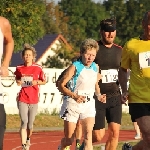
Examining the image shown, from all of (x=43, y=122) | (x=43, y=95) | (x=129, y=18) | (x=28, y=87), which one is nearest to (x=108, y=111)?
(x=28, y=87)

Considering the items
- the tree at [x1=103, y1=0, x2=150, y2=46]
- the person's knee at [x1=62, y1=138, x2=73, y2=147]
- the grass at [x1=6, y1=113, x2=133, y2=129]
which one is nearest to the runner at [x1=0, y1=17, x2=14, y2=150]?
the person's knee at [x1=62, y1=138, x2=73, y2=147]

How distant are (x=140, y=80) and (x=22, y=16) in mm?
29877

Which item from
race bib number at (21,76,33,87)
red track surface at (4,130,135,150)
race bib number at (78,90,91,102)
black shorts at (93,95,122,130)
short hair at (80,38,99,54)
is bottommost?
red track surface at (4,130,135,150)

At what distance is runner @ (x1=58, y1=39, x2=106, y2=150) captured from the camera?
11656 millimetres

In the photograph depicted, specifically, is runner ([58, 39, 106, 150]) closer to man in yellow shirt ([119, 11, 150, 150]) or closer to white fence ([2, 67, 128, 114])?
man in yellow shirt ([119, 11, 150, 150])

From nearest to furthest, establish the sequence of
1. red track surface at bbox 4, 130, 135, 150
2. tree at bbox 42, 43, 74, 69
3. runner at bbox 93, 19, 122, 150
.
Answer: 1. runner at bbox 93, 19, 122, 150
2. red track surface at bbox 4, 130, 135, 150
3. tree at bbox 42, 43, 74, 69

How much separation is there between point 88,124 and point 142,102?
175 centimetres

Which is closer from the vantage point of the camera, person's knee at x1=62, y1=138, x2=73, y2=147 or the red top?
person's knee at x1=62, y1=138, x2=73, y2=147

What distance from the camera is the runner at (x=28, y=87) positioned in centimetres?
1548

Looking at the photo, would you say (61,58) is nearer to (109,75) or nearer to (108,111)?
(108,111)

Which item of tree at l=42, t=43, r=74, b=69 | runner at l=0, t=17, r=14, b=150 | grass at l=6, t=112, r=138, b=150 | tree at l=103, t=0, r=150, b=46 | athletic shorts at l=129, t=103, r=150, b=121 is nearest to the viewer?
runner at l=0, t=17, r=14, b=150

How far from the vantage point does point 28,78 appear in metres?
15.7

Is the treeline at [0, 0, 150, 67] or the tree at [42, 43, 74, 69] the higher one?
the treeline at [0, 0, 150, 67]

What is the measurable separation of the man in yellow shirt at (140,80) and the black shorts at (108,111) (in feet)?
7.05
